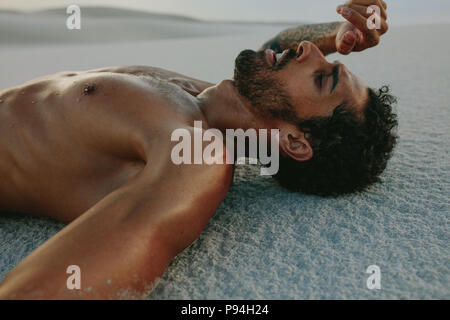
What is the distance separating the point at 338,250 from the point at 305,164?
1.09 ft

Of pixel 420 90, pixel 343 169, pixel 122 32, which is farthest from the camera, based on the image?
pixel 122 32

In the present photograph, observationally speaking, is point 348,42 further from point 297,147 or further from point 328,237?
point 328,237

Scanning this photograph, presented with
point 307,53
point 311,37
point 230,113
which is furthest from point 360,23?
point 230,113

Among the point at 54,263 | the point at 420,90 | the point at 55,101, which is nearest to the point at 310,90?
the point at 55,101

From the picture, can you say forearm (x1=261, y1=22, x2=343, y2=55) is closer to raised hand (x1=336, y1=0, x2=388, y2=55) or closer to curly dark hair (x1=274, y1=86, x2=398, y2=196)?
raised hand (x1=336, y1=0, x2=388, y2=55)

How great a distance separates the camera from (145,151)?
875 millimetres

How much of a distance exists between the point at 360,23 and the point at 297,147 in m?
0.51

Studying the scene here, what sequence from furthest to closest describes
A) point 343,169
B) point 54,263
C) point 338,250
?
point 343,169 < point 338,250 < point 54,263

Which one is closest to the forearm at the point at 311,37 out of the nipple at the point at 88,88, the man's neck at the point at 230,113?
the man's neck at the point at 230,113

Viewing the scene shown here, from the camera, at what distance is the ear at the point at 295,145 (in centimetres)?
115

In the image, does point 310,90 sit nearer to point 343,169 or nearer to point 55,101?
point 343,169

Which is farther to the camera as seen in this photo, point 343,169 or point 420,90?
point 420,90

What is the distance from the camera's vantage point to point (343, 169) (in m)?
1.13

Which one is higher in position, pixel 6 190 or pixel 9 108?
pixel 9 108
